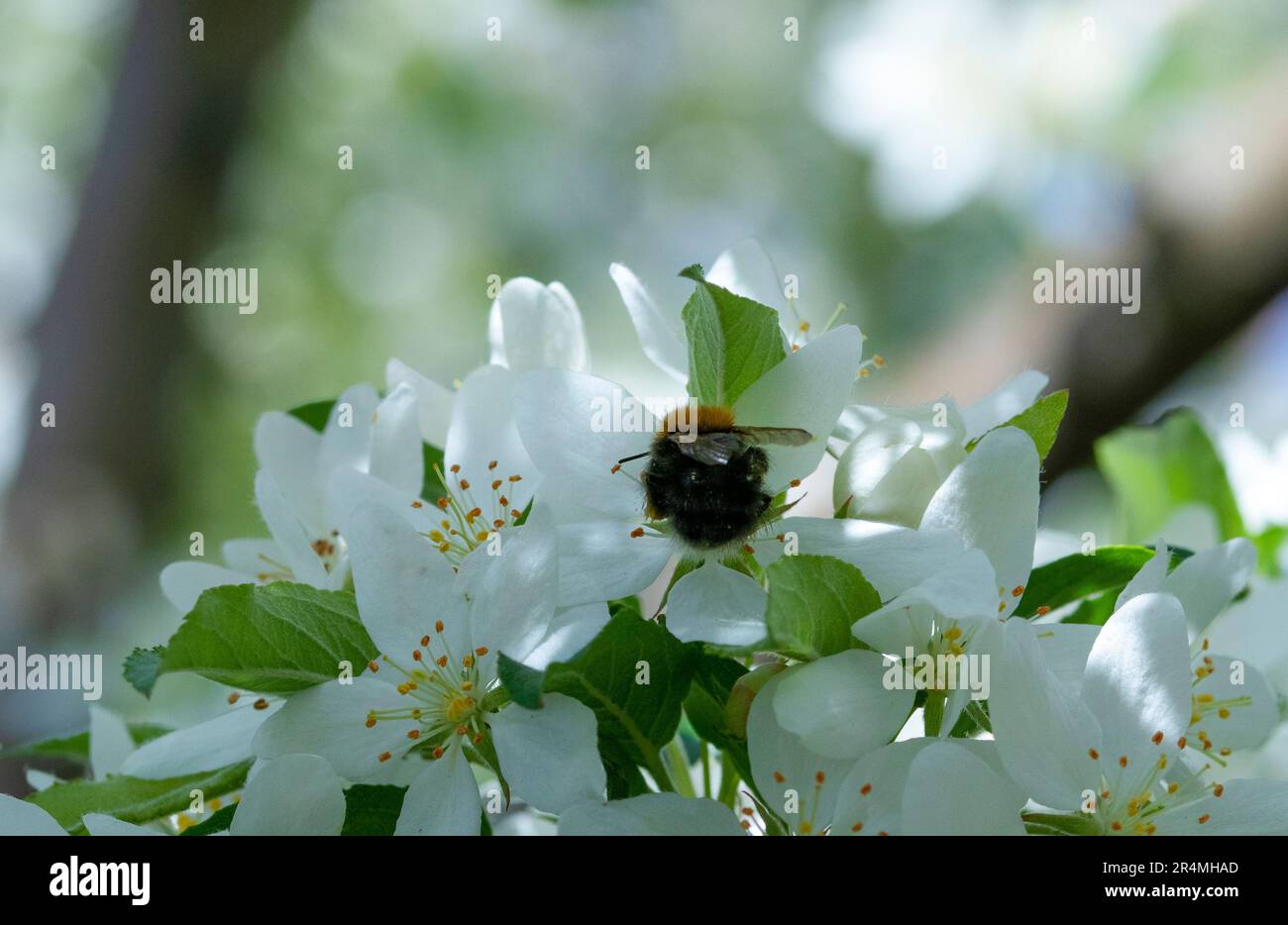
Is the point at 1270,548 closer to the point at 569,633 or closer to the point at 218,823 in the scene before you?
the point at 569,633

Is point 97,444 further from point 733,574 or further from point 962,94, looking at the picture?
point 962,94

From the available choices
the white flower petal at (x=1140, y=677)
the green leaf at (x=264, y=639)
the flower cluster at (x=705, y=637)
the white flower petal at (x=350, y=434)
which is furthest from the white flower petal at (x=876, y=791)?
the white flower petal at (x=350, y=434)

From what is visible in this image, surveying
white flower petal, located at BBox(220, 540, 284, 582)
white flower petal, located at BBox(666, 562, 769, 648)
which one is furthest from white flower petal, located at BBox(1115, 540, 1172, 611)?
white flower petal, located at BBox(220, 540, 284, 582)

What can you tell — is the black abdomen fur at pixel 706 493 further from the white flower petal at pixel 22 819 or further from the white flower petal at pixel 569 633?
the white flower petal at pixel 22 819

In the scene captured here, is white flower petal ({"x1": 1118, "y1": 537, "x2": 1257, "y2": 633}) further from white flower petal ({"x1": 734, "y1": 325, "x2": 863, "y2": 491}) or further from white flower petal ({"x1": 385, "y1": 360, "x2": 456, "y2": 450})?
white flower petal ({"x1": 385, "y1": 360, "x2": 456, "y2": 450})

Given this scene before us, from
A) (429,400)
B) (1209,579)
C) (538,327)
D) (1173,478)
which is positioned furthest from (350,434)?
(1173,478)
